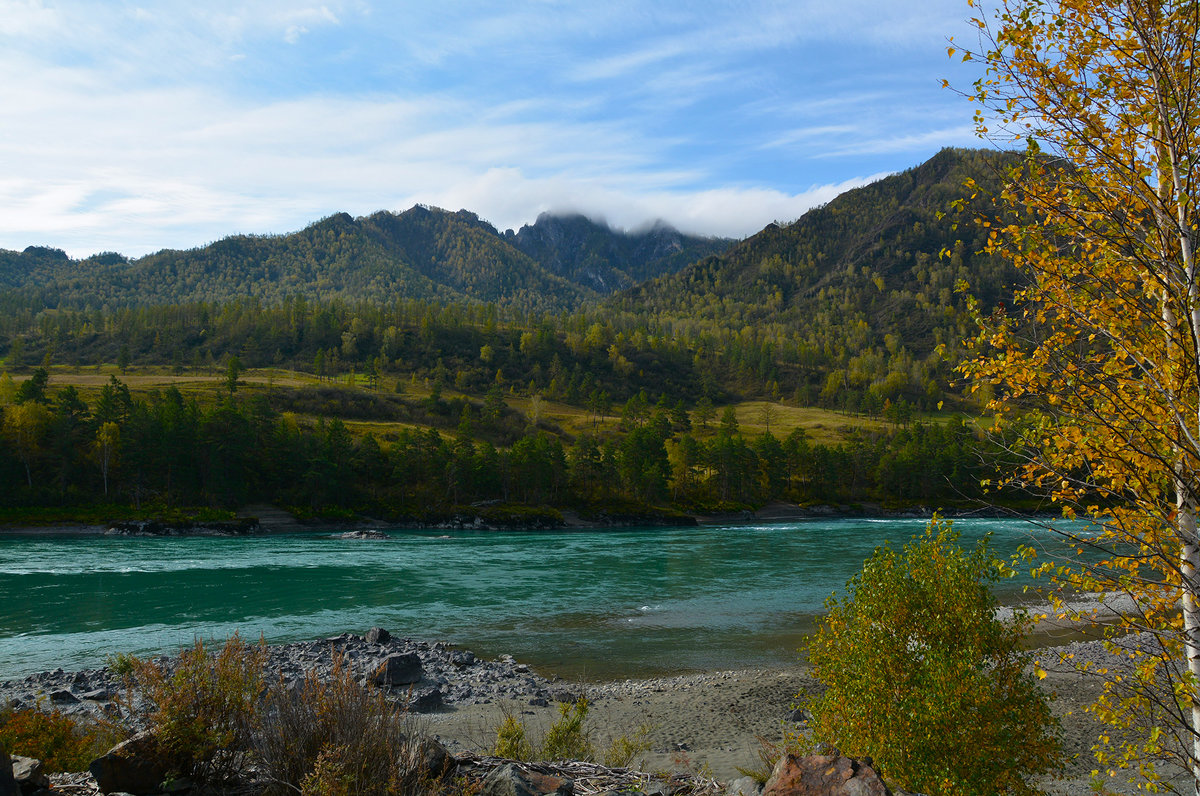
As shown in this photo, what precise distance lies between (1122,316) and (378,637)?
94.3 ft

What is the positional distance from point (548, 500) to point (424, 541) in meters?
35.6

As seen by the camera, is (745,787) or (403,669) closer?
(745,787)

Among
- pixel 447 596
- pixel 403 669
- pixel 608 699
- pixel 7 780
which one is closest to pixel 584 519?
pixel 447 596

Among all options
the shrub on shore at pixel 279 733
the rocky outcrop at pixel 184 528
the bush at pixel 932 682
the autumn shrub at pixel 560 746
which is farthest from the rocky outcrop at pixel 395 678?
the rocky outcrop at pixel 184 528

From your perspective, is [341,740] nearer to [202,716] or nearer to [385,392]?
[202,716]

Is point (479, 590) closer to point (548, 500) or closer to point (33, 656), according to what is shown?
point (33, 656)

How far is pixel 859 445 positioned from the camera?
132 meters

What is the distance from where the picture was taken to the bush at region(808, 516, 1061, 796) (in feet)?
31.9

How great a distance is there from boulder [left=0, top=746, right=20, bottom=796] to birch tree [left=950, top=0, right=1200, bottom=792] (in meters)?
10.3

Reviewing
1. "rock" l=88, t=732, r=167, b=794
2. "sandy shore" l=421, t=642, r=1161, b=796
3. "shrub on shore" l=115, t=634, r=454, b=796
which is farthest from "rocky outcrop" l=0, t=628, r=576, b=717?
"rock" l=88, t=732, r=167, b=794

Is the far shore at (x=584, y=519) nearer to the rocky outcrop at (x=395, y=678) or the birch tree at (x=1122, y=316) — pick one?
the rocky outcrop at (x=395, y=678)

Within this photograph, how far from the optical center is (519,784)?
7824 millimetres

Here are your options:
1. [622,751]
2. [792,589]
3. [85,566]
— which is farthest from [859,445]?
[622,751]

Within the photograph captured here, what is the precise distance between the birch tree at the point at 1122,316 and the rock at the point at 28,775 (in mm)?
10814
